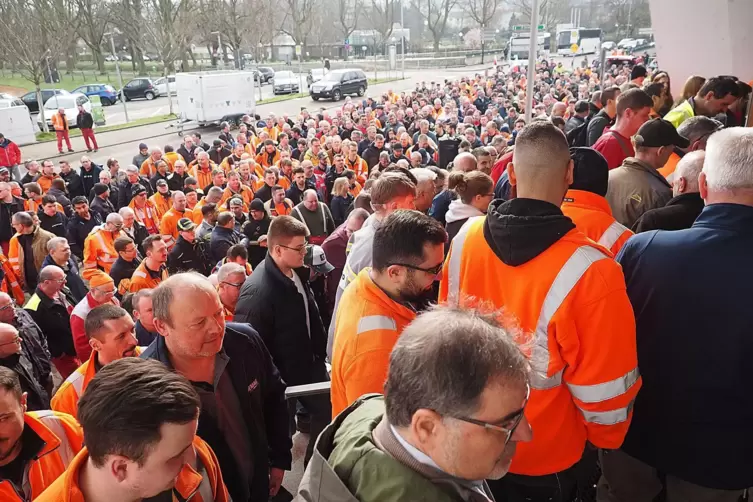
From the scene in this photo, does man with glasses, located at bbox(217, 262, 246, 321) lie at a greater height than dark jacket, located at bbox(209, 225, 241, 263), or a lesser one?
greater

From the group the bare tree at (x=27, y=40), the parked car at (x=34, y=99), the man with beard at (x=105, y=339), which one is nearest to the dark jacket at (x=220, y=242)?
the man with beard at (x=105, y=339)

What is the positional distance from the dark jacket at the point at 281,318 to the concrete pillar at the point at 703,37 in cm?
766

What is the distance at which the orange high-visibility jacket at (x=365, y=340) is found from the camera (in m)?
2.19

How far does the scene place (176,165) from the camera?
11.4m

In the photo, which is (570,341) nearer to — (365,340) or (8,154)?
(365,340)

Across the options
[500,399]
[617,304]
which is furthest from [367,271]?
[500,399]

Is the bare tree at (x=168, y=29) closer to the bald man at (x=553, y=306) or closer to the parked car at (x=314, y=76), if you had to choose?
the parked car at (x=314, y=76)

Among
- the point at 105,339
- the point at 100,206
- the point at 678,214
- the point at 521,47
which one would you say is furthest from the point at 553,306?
the point at 521,47

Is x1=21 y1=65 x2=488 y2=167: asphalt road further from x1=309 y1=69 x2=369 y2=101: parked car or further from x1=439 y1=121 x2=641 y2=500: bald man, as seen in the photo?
x1=439 y1=121 x2=641 y2=500: bald man

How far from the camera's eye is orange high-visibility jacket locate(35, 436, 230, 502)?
1721 millimetres

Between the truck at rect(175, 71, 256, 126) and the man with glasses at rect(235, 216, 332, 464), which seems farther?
the truck at rect(175, 71, 256, 126)

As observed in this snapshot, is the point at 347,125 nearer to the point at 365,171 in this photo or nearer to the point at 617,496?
the point at 365,171

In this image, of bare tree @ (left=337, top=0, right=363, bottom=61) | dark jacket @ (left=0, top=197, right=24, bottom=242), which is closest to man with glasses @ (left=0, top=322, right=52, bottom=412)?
dark jacket @ (left=0, top=197, right=24, bottom=242)

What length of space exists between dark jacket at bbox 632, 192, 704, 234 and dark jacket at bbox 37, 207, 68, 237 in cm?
905
